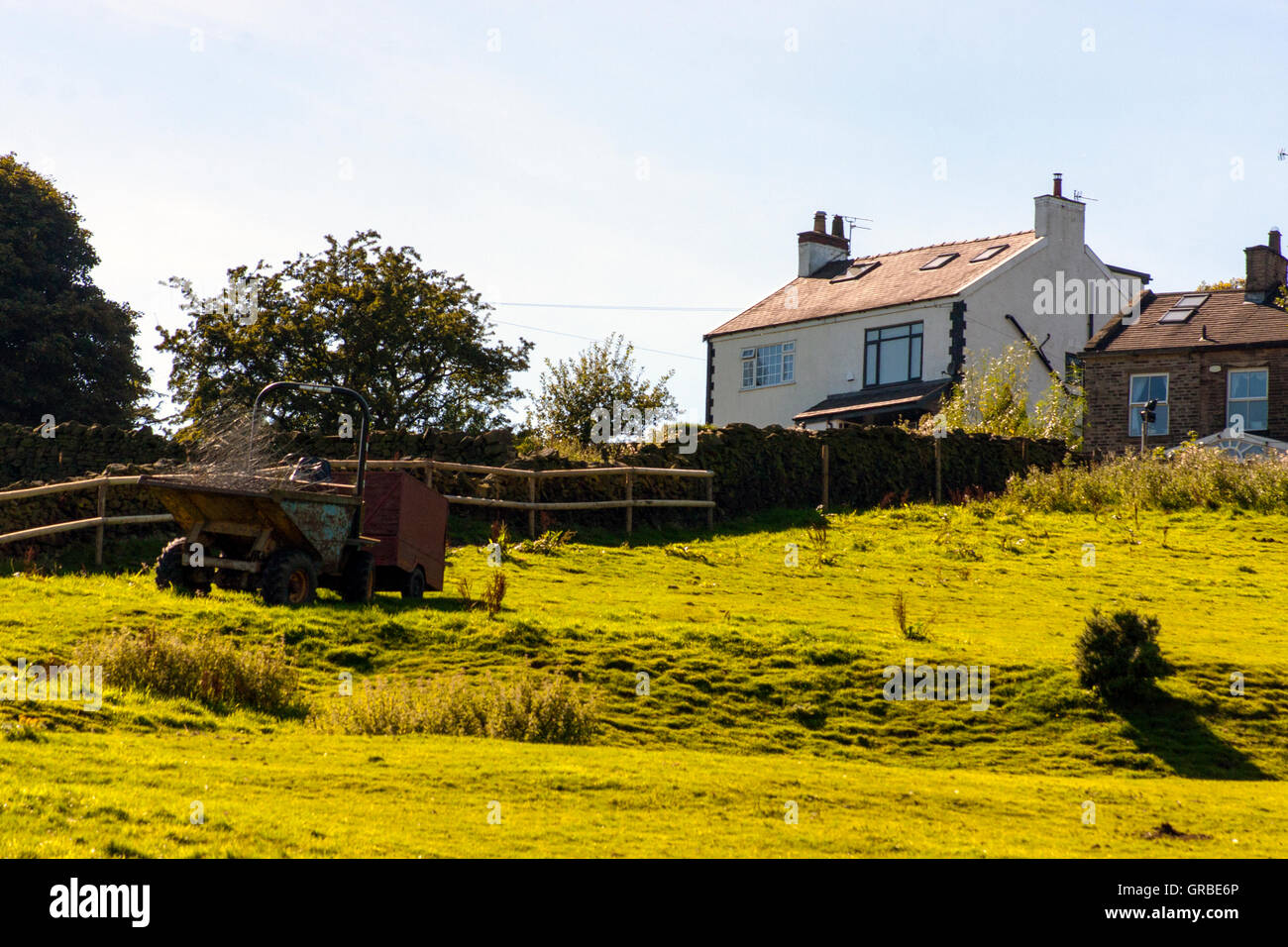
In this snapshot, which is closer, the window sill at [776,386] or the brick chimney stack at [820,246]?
the window sill at [776,386]

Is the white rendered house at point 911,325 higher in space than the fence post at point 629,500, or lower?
higher

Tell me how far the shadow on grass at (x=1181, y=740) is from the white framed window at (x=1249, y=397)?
1118 inches

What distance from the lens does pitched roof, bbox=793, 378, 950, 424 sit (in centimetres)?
4425

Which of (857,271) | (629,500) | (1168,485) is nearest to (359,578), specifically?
(629,500)

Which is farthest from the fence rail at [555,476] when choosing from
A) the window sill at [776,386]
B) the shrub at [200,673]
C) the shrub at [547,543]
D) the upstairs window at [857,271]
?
the upstairs window at [857,271]

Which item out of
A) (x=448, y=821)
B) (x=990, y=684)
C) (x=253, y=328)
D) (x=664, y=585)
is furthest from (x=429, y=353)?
(x=448, y=821)

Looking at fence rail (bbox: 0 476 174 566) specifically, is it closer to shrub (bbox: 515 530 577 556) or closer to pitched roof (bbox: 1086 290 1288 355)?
shrub (bbox: 515 530 577 556)

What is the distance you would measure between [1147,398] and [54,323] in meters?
34.9

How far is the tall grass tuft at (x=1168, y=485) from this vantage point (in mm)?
31781

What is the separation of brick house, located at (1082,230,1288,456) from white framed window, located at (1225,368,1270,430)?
1.2 inches

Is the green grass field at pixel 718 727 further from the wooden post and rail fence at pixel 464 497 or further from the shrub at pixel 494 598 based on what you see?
the wooden post and rail fence at pixel 464 497

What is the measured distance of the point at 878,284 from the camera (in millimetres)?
49812
